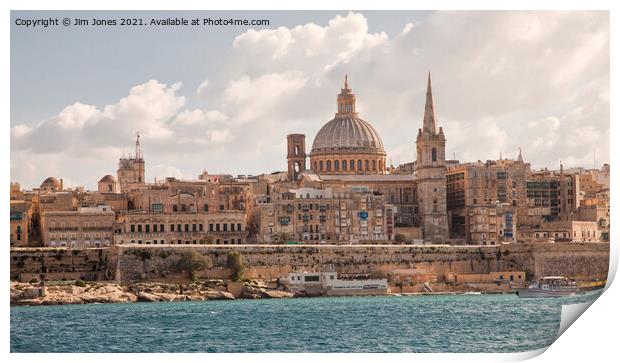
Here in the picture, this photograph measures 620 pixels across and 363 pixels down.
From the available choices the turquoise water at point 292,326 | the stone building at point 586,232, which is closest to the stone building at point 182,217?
the turquoise water at point 292,326

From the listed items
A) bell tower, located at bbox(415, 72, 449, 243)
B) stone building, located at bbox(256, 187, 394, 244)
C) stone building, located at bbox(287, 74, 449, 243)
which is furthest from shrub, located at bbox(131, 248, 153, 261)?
bell tower, located at bbox(415, 72, 449, 243)

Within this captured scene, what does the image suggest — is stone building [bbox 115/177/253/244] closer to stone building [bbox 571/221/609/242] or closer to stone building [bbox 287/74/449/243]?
stone building [bbox 287/74/449/243]

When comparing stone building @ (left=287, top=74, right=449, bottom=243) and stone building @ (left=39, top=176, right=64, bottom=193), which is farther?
stone building @ (left=287, top=74, right=449, bottom=243)

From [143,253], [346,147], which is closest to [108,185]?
[346,147]

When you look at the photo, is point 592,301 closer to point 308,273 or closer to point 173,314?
point 173,314

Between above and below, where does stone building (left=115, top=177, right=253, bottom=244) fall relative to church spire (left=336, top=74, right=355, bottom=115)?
below

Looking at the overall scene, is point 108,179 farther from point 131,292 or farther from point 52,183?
point 131,292

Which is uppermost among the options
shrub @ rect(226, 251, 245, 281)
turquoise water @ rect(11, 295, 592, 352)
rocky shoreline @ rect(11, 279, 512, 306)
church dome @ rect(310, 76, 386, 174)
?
church dome @ rect(310, 76, 386, 174)
